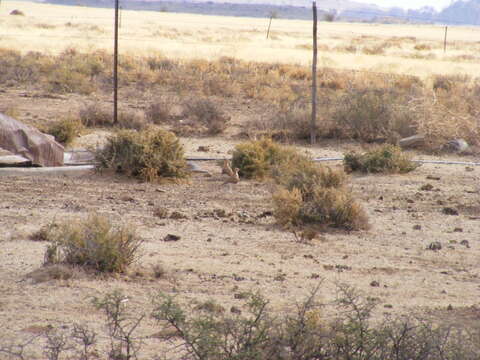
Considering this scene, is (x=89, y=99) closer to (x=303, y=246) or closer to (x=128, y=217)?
(x=128, y=217)

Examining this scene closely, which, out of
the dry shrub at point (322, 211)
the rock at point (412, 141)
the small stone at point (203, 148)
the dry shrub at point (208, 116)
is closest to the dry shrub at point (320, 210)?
the dry shrub at point (322, 211)

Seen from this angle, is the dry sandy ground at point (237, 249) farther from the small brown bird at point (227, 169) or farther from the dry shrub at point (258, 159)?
the dry shrub at point (258, 159)

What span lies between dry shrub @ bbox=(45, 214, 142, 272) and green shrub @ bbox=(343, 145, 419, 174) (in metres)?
7.18

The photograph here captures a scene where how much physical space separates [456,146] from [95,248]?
11205mm

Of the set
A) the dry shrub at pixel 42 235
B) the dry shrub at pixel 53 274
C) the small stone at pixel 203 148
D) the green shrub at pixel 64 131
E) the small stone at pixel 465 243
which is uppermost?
the green shrub at pixel 64 131

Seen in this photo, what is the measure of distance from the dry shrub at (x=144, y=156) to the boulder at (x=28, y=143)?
90cm

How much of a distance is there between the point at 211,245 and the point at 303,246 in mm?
1129

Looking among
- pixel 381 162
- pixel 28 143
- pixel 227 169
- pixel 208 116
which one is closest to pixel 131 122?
pixel 208 116

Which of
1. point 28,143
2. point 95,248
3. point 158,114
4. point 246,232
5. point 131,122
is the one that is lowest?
point 246,232

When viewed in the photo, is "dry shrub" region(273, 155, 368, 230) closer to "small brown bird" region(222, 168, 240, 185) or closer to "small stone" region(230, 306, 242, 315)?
"small brown bird" region(222, 168, 240, 185)

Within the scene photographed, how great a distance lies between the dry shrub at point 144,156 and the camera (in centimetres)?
1313

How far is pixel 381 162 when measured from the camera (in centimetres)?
1447

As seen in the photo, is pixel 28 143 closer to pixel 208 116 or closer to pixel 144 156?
pixel 144 156

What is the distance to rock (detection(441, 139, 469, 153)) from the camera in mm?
17094
